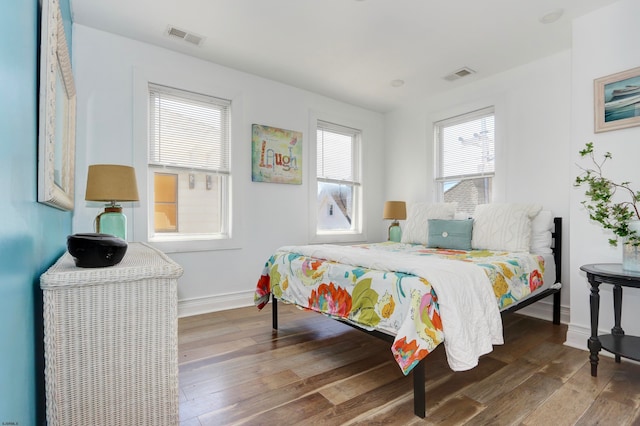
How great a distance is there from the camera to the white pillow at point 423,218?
3.71 metres

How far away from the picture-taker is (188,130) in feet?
11.3

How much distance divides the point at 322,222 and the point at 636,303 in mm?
3170

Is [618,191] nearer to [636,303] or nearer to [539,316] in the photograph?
[636,303]

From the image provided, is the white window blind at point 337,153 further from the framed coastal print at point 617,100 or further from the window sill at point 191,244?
the framed coastal print at point 617,100

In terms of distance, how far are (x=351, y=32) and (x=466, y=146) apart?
2.09m

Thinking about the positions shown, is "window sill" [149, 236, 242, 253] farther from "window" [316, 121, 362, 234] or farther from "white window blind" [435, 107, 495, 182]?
"white window blind" [435, 107, 495, 182]

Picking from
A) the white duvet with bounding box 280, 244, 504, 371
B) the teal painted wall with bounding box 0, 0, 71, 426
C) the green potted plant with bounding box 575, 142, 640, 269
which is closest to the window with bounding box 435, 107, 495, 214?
the green potted plant with bounding box 575, 142, 640, 269

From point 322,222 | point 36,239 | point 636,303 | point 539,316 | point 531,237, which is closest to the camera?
point 36,239

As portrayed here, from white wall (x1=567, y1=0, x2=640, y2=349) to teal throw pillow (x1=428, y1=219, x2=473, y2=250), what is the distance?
82cm

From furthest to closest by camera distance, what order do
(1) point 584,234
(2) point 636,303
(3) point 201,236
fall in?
(3) point 201,236 < (1) point 584,234 < (2) point 636,303

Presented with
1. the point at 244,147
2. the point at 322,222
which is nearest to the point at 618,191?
the point at 322,222

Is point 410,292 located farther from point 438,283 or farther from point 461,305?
point 461,305

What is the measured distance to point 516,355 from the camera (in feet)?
7.89

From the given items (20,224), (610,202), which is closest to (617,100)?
(610,202)
